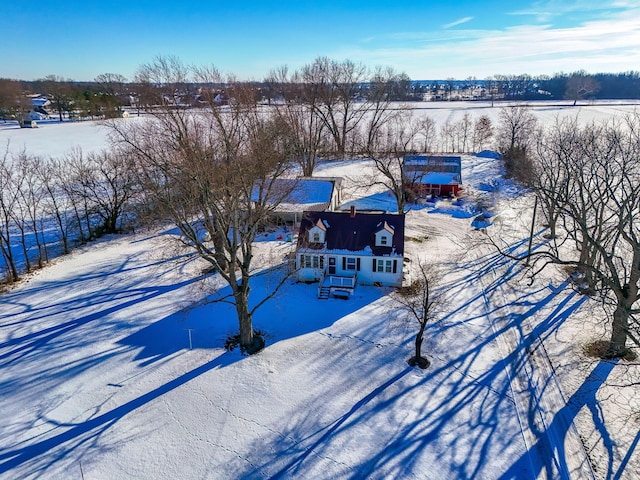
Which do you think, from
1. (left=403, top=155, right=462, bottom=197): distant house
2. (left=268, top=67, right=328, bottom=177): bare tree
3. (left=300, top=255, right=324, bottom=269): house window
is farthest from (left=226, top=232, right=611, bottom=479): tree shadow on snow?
(left=268, top=67, right=328, bottom=177): bare tree

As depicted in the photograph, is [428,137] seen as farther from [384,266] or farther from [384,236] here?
[384,266]

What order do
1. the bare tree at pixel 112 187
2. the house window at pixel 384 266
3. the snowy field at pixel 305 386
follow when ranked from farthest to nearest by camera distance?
the bare tree at pixel 112 187
the house window at pixel 384 266
the snowy field at pixel 305 386

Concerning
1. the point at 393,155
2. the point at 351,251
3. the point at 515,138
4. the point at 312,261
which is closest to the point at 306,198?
the point at 312,261

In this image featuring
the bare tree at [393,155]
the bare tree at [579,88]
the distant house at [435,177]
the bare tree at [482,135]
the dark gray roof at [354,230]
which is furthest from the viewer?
the bare tree at [579,88]

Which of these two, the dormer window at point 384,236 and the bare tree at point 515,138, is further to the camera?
the bare tree at point 515,138

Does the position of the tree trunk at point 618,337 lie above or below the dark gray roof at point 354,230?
below

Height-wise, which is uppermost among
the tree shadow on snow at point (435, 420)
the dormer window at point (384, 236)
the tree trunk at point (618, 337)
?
the dormer window at point (384, 236)

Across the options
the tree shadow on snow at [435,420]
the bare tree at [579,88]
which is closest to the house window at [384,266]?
the tree shadow on snow at [435,420]

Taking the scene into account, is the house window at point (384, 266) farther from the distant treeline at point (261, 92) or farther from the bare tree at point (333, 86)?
the bare tree at point (333, 86)
